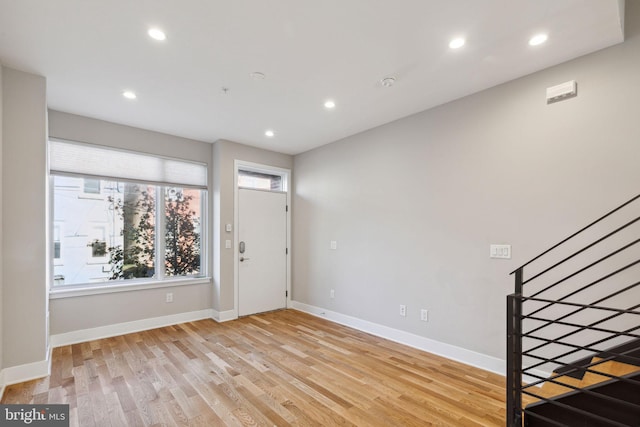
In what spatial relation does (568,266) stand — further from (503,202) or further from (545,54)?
(545,54)

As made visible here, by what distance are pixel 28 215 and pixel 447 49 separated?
396cm

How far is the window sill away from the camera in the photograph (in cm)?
364

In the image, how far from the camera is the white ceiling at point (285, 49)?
2.00m

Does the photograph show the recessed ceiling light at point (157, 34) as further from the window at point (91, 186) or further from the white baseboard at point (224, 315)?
the white baseboard at point (224, 315)

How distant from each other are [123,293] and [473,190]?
452cm

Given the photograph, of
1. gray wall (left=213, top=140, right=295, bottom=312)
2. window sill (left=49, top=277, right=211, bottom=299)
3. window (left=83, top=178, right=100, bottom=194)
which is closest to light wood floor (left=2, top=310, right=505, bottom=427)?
window sill (left=49, top=277, right=211, bottom=299)

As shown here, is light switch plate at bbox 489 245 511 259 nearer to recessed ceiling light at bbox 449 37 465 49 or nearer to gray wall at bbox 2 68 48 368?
recessed ceiling light at bbox 449 37 465 49

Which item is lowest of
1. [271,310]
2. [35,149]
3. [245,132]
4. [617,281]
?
[271,310]

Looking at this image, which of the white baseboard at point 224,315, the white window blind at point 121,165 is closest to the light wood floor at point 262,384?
the white baseboard at point 224,315

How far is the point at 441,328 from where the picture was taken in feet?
11.1

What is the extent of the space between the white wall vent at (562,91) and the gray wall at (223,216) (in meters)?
4.03

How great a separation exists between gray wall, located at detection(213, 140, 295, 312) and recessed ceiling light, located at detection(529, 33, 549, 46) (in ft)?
12.9

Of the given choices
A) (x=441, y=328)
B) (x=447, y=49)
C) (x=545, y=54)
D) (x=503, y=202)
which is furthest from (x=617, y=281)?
(x=447, y=49)

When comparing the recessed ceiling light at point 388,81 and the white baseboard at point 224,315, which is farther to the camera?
the white baseboard at point 224,315
